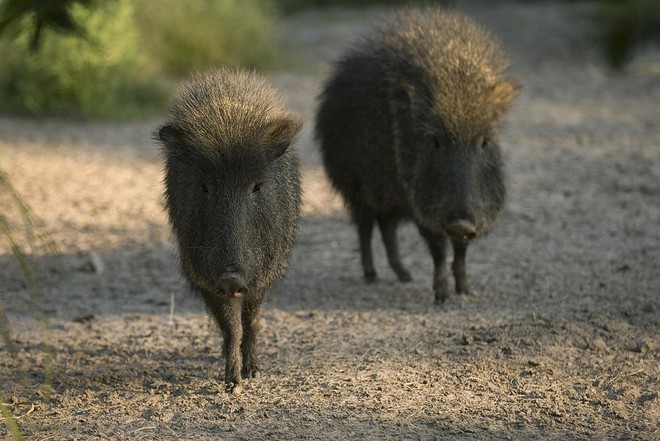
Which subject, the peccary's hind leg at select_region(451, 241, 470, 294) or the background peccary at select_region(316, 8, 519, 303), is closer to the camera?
the background peccary at select_region(316, 8, 519, 303)

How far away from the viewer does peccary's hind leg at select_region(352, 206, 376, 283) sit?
19.8 ft

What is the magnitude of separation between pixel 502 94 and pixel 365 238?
1243 mm

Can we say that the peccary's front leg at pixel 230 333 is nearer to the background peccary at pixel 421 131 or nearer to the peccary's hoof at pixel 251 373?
the peccary's hoof at pixel 251 373

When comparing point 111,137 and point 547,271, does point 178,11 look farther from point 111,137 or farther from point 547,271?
point 547,271

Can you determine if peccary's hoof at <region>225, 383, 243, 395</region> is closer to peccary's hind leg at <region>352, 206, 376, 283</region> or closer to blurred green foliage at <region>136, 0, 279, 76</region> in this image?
peccary's hind leg at <region>352, 206, 376, 283</region>

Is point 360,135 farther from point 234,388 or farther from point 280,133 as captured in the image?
point 234,388

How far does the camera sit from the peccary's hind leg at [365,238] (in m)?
6.04

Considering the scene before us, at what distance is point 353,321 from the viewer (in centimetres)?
519

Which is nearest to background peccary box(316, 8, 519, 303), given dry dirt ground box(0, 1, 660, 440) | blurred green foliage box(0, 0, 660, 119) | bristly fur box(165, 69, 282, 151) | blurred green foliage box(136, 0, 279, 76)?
dry dirt ground box(0, 1, 660, 440)

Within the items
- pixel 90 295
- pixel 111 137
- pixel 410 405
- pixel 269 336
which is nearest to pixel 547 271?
pixel 269 336

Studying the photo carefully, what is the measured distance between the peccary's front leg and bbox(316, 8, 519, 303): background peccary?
4.74 ft

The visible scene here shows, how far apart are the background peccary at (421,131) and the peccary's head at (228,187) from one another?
1.26m

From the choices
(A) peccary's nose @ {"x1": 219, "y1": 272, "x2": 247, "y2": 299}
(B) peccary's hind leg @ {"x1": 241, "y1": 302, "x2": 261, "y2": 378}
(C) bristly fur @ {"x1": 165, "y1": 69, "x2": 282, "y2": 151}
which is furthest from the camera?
(B) peccary's hind leg @ {"x1": 241, "y1": 302, "x2": 261, "y2": 378}

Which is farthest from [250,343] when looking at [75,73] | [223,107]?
[75,73]
